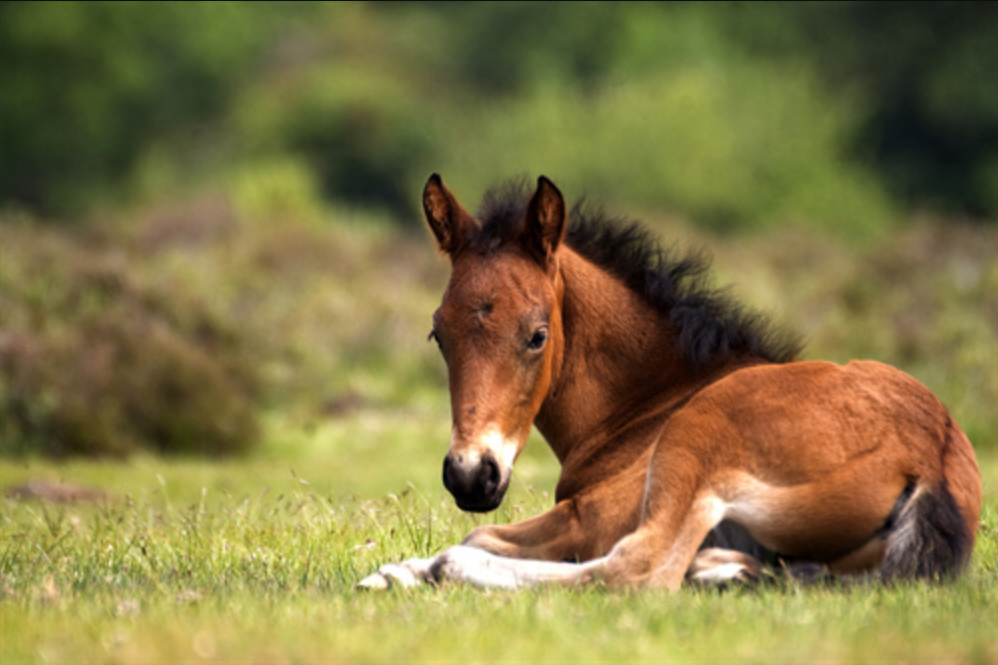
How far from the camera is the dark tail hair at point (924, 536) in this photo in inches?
198

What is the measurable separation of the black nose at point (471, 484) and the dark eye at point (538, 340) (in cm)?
63

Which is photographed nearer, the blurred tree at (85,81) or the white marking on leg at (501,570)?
the white marking on leg at (501,570)

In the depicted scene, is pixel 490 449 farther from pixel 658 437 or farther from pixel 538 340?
pixel 658 437

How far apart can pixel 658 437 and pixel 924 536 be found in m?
1.20

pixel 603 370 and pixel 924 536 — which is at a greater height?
pixel 603 370

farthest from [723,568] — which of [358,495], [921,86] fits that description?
[921,86]

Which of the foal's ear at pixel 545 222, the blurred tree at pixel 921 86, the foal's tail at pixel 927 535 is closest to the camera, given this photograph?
the foal's tail at pixel 927 535

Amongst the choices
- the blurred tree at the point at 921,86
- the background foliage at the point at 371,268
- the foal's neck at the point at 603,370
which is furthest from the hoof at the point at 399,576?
the blurred tree at the point at 921,86

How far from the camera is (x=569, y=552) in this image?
5.70m

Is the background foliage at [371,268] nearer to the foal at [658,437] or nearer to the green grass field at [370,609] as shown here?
the green grass field at [370,609]

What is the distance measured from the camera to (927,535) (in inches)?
198

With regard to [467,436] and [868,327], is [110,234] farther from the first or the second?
[467,436]

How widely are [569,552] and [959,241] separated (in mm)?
21217

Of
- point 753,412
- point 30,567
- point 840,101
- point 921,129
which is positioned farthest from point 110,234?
point 921,129
